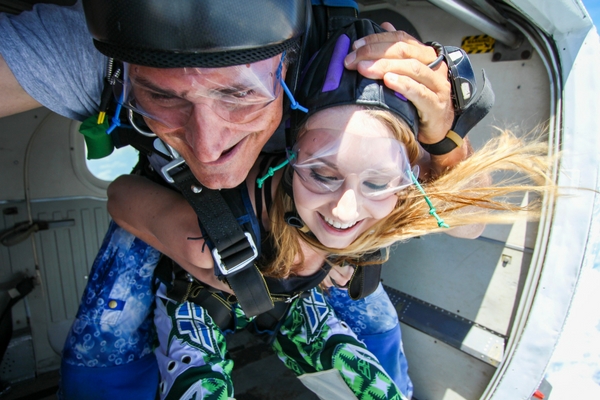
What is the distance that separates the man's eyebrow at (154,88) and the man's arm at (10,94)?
0.44 metres

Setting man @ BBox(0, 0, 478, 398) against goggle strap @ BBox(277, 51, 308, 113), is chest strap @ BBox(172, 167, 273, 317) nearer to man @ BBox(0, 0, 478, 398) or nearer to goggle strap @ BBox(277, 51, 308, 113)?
man @ BBox(0, 0, 478, 398)

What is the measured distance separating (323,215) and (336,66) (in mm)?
477

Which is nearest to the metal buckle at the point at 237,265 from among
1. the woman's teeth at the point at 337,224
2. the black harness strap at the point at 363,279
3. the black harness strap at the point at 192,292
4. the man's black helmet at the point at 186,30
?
the woman's teeth at the point at 337,224

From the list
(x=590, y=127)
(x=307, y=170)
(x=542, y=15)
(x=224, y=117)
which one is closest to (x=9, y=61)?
(x=224, y=117)

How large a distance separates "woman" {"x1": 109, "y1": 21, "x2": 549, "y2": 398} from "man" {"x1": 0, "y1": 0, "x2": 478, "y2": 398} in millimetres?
92

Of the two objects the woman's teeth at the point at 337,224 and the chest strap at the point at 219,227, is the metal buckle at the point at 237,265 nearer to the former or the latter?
the chest strap at the point at 219,227

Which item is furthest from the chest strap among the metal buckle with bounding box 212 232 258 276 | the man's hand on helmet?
the man's hand on helmet

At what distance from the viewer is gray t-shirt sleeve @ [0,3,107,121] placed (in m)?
1.13

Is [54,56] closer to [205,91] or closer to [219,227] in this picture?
[205,91]

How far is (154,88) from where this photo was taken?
38.9 inches

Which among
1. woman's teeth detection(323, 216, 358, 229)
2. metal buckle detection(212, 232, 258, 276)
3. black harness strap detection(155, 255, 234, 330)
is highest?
woman's teeth detection(323, 216, 358, 229)

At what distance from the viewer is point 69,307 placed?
2820 millimetres

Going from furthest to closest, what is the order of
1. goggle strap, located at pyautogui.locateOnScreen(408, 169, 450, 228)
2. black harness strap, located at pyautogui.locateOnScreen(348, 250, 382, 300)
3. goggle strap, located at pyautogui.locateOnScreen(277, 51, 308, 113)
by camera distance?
1. black harness strap, located at pyautogui.locateOnScreen(348, 250, 382, 300)
2. goggle strap, located at pyautogui.locateOnScreen(408, 169, 450, 228)
3. goggle strap, located at pyautogui.locateOnScreen(277, 51, 308, 113)

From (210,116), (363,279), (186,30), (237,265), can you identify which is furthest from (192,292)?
(186,30)
